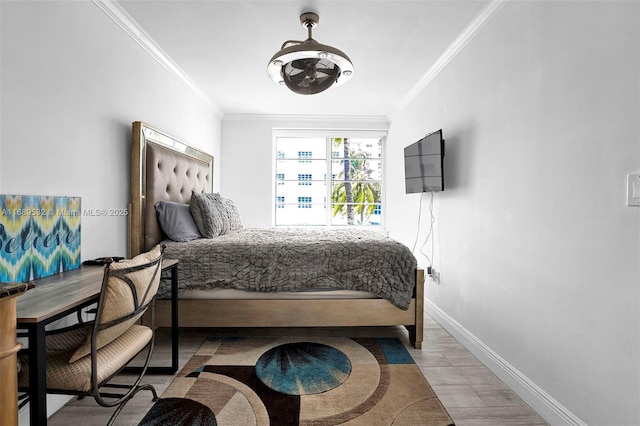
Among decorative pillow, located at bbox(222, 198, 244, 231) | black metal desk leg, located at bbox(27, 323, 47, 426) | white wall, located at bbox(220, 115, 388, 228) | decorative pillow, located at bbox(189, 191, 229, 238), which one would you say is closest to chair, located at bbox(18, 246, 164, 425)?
black metal desk leg, located at bbox(27, 323, 47, 426)

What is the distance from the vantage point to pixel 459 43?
2.74 metres

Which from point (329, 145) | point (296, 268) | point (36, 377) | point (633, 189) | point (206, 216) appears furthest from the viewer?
point (329, 145)

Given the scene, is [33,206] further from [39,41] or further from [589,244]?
[589,244]

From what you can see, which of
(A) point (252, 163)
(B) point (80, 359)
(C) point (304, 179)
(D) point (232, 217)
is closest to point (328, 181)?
(C) point (304, 179)

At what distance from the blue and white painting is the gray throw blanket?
697 mm

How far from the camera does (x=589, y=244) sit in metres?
1.50

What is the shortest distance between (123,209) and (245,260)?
100cm

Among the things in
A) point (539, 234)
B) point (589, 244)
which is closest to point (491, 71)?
point (539, 234)

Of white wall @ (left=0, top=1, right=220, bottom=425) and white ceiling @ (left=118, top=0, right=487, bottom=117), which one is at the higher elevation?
white ceiling @ (left=118, top=0, right=487, bottom=117)

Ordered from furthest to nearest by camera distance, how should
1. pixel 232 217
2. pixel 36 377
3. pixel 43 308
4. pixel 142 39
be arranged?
1. pixel 232 217
2. pixel 142 39
3. pixel 43 308
4. pixel 36 377

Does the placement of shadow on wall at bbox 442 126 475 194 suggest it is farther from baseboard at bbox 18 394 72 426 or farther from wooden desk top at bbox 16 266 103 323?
baseboard at bbox 18 394 72 426

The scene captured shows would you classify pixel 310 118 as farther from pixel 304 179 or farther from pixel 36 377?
pixel 36 377

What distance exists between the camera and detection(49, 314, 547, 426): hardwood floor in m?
1.73

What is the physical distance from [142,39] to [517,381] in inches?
140
